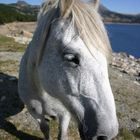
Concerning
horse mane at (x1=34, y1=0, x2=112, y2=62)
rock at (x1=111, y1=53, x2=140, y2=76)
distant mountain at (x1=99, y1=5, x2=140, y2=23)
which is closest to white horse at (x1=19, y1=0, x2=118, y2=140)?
horse mane at (x1=34, y1=0, x2=112, y2=62)

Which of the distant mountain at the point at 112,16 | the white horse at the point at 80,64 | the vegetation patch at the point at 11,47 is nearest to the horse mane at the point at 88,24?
the white horse at the point at 80,64

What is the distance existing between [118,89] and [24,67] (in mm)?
6625

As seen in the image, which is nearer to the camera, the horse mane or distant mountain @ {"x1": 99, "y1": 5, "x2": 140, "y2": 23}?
the horse mane

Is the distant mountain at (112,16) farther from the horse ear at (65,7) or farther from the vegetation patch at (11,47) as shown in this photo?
the vegetation patch at (11,47)

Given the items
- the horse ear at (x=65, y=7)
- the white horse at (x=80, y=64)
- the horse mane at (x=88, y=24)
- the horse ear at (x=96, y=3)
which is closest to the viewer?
the white horse at (x=80, y=64)

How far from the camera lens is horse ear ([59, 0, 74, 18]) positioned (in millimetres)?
4504

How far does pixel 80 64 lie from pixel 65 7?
2.47ft

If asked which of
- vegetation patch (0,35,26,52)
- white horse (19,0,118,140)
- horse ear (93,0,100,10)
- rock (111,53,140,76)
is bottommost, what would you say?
rock (111,53,140,76)

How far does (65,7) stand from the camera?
14.9ft

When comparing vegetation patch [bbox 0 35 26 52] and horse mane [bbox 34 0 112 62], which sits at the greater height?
horse mane [bbox 34 0 112 62]

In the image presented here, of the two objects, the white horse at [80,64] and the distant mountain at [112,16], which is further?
the distant mountain at [112,16]

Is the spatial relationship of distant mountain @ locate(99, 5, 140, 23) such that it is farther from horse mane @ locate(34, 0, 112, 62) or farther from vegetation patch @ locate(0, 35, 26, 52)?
vegetation patch @ locate(0, 35, 26, 52)

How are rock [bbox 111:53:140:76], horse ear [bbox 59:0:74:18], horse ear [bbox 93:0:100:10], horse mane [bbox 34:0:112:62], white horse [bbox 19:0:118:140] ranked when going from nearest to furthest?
white horse [bbox 19:0:118:140]
horse mane [bbox 34:0:112:62]
horse ear [bbox 59:0:74:18]
horse ear [bbox 93:0:100:10]
rock [bbox 111:53:140:76]

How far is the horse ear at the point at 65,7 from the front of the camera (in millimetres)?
4504
